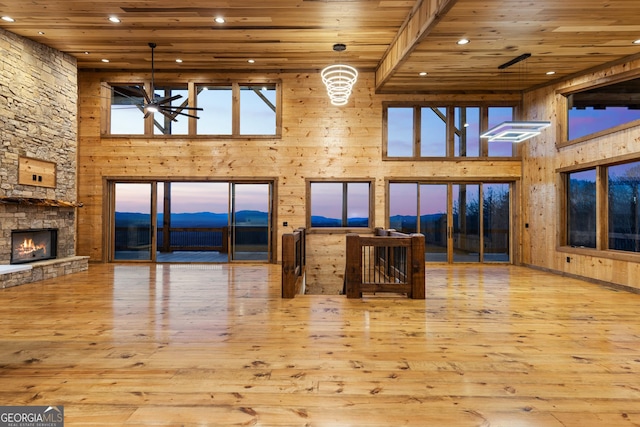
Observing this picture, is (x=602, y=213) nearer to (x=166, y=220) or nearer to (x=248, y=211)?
(x=248, y=211)

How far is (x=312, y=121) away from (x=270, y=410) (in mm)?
7024

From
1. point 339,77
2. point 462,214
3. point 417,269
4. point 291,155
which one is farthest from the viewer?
point 462,214

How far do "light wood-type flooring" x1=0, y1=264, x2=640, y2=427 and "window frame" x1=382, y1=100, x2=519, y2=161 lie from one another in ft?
13.7

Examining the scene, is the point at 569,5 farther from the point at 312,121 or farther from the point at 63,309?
the point at 63,309

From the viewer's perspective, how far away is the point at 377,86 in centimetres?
793

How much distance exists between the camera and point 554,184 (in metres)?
7.30

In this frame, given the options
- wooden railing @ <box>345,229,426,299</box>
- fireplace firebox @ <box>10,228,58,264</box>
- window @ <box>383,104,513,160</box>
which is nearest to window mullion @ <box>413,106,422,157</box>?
window @ <box>383,104,513,160</box>

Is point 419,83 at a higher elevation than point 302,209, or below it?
higher

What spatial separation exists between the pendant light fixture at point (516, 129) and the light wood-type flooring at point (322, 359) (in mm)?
2734

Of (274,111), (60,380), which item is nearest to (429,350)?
(60,380)

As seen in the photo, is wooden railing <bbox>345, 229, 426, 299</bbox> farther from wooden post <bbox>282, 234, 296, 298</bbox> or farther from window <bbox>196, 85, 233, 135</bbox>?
window <bbox>196, 85, 233, 135</bbox>

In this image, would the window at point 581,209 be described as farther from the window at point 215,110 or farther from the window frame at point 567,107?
the window at point 215,110

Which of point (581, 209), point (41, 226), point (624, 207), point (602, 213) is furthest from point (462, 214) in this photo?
point (41, 226)

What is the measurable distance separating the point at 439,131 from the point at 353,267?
5.19 meters
